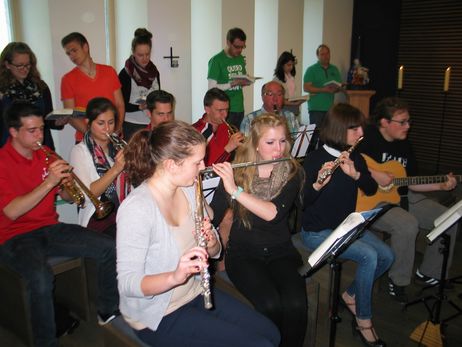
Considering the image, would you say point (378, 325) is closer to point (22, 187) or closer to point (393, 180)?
point (393, 180)

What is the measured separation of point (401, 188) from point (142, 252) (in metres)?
2.21

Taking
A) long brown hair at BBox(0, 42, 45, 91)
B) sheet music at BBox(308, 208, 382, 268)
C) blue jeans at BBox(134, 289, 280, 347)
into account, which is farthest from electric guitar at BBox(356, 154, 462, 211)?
long brown hair at BBox(0, 42, 45, 91)

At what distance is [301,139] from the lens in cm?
336

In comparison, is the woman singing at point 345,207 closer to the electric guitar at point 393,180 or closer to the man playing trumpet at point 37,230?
the electric guitar at point 393,180

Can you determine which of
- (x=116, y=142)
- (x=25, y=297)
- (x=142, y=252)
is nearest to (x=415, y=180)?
(x=116, y=142)

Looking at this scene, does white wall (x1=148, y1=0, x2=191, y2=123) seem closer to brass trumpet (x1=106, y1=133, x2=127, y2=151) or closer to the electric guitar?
brass trumpet (x1=106, y1=133, x2=127, y2=151)

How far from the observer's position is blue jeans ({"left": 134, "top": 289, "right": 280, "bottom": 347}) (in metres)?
1.51

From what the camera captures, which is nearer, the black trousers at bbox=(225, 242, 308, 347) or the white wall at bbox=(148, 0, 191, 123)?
the black trousers at bbox=(225, 242, 308, 347)

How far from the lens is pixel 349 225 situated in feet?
5.36

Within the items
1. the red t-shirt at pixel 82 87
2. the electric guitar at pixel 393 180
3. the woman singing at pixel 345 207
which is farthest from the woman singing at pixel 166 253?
the red t-shirt at pixel 82 87

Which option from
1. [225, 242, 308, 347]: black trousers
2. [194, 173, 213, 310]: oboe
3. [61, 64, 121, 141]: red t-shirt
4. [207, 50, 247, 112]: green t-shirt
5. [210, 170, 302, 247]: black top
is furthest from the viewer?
[207, 50, 247, 112]: green t-shirt

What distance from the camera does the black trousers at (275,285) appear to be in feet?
6.19

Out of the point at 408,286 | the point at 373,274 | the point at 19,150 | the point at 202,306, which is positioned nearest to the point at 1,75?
the point at 19,150

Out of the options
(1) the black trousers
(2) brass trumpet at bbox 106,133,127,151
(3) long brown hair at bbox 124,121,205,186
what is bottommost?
(1) the black trousers
